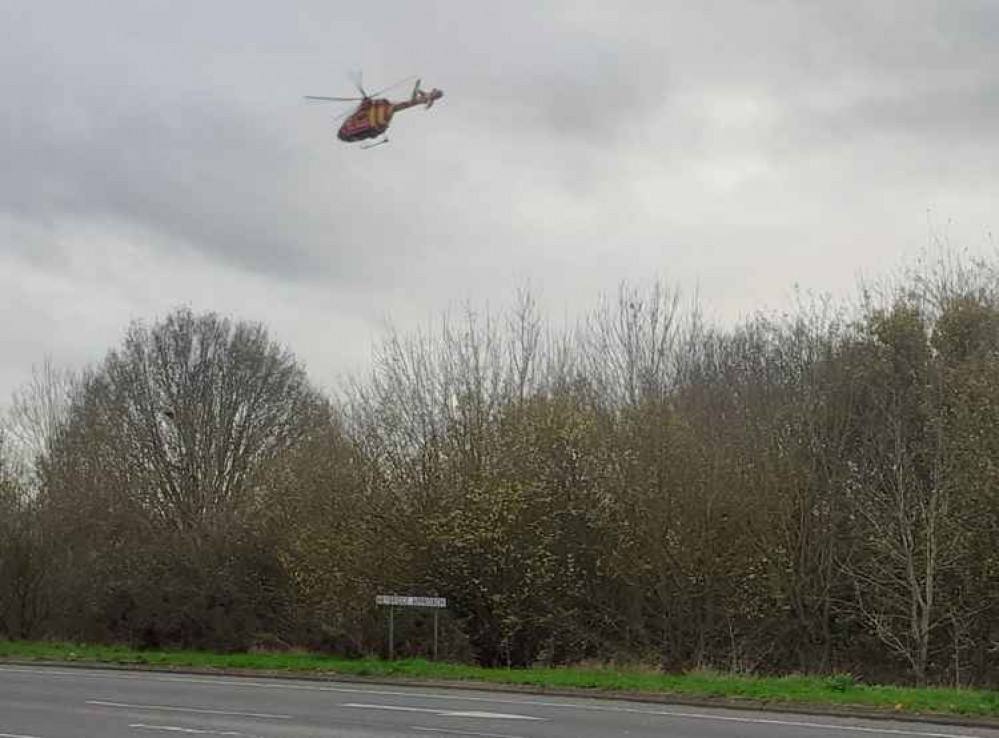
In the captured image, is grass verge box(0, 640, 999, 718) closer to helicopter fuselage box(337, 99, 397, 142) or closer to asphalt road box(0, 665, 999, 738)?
asphalt road box(0, 665, 999, 738)

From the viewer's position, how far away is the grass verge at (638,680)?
56.6 ft

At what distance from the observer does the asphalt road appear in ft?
46.3

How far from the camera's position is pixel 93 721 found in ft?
49.8

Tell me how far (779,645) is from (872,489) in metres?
4.16

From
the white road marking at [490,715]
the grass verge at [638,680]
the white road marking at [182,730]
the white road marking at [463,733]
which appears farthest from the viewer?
the grass verge at [638,680]

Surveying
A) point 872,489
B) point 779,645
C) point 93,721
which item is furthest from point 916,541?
point 93,721

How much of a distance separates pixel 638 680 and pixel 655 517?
21.0 feet

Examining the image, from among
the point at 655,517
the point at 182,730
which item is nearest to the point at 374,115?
the point at 655,517

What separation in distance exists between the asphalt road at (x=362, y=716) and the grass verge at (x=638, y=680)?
1173mm

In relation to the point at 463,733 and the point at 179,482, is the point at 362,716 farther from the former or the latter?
the point at 179,482

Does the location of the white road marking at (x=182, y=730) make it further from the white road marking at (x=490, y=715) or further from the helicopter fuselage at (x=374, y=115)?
the helicopter fuselage at (x=374, y=115)

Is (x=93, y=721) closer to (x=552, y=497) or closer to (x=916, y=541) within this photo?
(x=552, y=497)

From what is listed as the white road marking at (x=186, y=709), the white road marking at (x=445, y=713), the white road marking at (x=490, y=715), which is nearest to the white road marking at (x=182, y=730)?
the white road marking at (x=186, y=709)

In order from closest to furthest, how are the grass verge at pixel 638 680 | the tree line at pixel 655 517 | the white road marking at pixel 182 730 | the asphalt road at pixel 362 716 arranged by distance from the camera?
the white road marking at pixel 182 730
the asphalt road at pixel 362 716
the grass verge at pixel 638 680
the tree line at pixel 655 517
